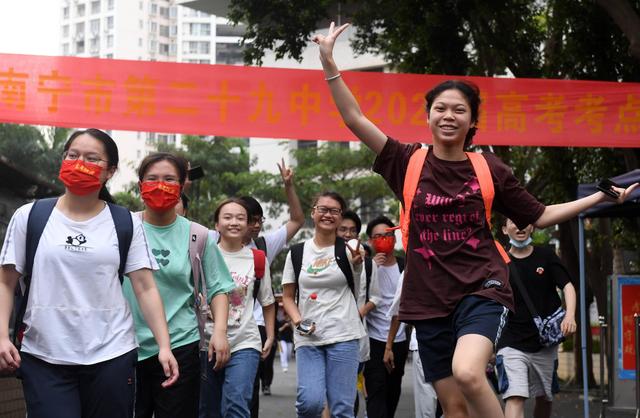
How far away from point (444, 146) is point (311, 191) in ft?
108

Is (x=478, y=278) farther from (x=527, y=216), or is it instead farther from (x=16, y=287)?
(x=16, y=287)

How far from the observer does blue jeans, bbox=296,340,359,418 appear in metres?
8.05

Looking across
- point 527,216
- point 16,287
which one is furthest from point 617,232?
point 16,287

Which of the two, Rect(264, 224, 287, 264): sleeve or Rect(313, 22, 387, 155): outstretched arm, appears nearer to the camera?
Rect(313, 22, 387, 155): outstretched arm

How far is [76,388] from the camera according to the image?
4.91 metres

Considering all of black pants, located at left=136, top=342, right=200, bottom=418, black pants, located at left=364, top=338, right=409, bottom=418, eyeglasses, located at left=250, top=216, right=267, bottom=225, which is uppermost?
eyeglasses, located at left=250, top=216, right=267, bottom=225

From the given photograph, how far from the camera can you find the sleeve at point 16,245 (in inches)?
194

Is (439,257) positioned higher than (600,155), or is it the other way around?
(600,155)

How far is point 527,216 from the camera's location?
5.45m

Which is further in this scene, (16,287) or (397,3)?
(397,3)

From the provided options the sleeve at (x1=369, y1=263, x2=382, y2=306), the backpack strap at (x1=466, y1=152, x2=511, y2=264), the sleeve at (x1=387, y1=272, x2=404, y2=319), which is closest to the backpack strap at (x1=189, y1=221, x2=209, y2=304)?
the backpack strap at (x1=466, y1=152, x2=511, y2=264)

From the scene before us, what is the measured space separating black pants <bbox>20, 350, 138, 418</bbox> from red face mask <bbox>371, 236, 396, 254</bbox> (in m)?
5.42

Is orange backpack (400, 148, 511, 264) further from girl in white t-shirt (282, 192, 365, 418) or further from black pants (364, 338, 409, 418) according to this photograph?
black pants (364, 338, 409, 418)

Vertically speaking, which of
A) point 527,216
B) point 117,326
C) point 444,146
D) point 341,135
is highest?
point 341,135
